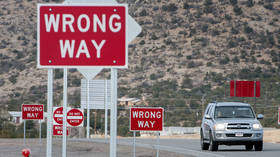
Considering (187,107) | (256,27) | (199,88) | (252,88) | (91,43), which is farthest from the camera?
(256,27)

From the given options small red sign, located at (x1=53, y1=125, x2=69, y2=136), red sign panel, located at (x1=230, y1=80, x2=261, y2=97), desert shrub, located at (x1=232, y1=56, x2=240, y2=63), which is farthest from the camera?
desert shrub, located at (x1=232, y1=56, x2=240, y2=63)

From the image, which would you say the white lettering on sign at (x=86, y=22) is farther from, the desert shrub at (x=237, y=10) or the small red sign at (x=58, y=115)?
the desert shrub at (x=237, y=10)

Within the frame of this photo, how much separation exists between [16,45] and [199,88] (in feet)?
87.7

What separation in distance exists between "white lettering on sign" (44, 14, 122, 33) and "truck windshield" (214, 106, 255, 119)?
63.6 ft

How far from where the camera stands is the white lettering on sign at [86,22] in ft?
25.3

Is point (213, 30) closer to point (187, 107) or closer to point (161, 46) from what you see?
point (161, 46)

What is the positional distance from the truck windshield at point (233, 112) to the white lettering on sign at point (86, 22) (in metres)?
19.4

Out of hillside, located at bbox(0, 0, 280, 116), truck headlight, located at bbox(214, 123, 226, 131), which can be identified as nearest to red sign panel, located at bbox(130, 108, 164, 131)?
truck headlight, located at bbox(214, 123, 226, 131)

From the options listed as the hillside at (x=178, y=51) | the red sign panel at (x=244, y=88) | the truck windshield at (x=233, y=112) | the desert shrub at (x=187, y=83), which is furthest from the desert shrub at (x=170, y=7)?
the truck windshield at (x=233, y=112)

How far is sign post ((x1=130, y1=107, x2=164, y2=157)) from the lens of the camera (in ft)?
61.9

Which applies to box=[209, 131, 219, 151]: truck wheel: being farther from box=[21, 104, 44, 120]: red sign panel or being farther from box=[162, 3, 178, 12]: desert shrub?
box=[162, 3, 178, 12]: desert shrub

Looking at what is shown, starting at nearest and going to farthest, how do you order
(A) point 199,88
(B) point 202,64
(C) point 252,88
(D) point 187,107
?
(C) point 252,88, (D) point 187,107, (A) point 199,88, (B) point 202,64

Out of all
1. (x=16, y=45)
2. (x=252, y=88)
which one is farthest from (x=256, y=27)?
(x=252, y=88)

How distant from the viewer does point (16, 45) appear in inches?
3730
